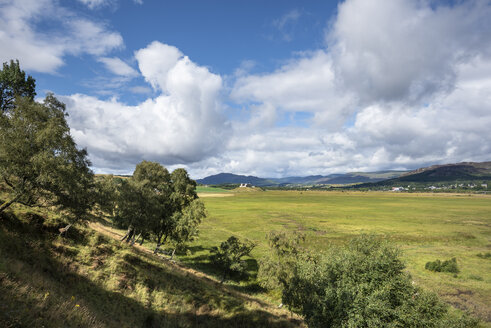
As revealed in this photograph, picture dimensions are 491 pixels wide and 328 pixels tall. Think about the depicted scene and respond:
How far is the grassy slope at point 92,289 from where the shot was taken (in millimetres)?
12555

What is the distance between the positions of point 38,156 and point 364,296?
32.2 m

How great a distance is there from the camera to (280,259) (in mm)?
36219

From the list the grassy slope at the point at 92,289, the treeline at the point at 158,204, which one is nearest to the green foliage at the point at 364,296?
the grassy slope at the point at 92,289

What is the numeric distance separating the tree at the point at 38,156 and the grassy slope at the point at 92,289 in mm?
4508

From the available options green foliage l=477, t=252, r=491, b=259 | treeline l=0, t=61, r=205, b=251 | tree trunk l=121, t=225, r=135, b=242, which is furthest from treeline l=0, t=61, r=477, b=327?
green foliage l=477, t=252, r=491, b=259

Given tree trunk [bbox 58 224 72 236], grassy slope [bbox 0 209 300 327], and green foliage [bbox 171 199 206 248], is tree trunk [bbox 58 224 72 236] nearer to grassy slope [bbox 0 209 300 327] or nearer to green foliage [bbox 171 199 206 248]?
grassy slope [bbox 0 209 300 327]

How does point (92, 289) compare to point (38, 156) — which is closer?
point (38, 156)

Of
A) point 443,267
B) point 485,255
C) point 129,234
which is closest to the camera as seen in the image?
point 129,234

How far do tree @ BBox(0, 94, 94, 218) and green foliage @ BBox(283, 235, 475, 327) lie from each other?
2681cm

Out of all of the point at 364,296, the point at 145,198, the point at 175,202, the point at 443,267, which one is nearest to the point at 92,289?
the point at 145,198

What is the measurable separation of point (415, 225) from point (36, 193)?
144 meters

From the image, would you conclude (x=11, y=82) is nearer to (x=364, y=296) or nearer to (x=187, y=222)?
(x=187, y=222)

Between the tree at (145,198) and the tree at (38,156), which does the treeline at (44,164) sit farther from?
the tree at (145,198)

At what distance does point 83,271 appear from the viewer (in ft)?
67.5
